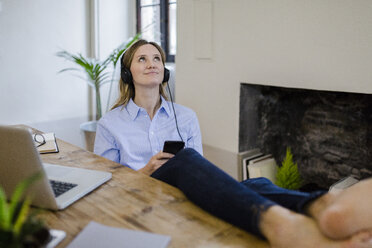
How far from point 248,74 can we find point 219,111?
384 mm

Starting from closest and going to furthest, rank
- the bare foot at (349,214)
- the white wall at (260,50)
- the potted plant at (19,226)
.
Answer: the potted plant at (19,226) → the bare foot at (349,214) → the white wall at (260,50)

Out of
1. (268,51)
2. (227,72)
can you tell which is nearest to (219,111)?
(227,72)

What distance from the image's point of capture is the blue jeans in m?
0.77

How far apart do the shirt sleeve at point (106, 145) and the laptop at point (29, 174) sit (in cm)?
60

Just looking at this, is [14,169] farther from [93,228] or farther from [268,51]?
[268,51]

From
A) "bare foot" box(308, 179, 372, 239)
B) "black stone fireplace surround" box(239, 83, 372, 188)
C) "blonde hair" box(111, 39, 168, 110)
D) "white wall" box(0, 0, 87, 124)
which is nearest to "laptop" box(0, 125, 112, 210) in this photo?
"bare foot" box(308, 179, 372, 239)

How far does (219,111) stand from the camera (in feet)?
8.33

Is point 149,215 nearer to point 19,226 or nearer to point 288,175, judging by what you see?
point 19,226

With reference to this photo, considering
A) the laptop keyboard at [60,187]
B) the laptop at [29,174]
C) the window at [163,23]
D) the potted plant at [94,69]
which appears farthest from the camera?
the window at [163,23]

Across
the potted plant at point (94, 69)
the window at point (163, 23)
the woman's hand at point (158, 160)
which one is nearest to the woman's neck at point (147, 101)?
the woman's hand at point (158, 160)

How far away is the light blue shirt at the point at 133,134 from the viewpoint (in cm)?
167

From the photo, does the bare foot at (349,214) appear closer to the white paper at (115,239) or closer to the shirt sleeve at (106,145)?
the white paper at (115,239)

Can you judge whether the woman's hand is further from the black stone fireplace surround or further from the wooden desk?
the black stone fireplace surround

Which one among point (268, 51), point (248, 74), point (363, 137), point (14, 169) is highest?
point (268, 51)
